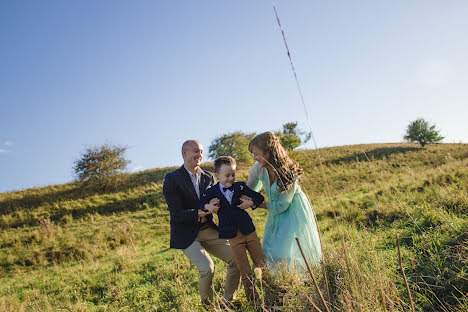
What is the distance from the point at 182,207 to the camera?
3.76 meters

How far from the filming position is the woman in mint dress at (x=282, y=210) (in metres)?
3.32

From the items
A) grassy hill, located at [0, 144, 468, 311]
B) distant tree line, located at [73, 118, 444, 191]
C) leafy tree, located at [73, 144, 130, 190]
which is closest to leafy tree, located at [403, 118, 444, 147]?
distant tree line, located at [73, 118, 444, 191]

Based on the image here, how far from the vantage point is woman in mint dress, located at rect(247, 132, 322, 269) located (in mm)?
3316

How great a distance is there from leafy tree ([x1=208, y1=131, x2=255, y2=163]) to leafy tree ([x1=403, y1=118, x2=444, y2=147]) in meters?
24.5

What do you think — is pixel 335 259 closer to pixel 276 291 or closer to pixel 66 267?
pixel 276 291

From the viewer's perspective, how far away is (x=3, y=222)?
51.2ft

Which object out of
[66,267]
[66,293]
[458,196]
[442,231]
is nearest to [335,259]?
[442,231]

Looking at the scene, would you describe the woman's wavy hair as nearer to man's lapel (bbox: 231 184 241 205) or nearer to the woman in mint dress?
the woman in mint dress

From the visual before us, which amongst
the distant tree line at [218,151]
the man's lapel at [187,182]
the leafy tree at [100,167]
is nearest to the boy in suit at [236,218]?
the man's lapel at [187,182]

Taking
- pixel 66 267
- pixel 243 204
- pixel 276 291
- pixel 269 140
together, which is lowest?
pixel 66 267

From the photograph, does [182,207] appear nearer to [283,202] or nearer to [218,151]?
[283,202]

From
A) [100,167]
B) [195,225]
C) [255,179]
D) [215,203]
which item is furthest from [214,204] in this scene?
[100,167]

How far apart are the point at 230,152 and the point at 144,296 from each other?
25900mm

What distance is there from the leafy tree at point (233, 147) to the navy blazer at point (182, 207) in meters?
25.5
